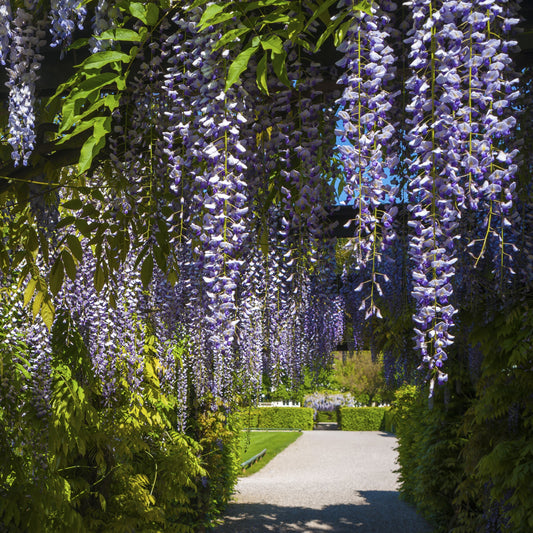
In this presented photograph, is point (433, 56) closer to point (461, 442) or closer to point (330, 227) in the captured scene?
point (330, 227)

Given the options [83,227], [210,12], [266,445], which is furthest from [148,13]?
[266,445]

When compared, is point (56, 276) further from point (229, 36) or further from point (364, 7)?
point (364, 7)

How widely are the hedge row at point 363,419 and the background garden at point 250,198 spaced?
21.5 m

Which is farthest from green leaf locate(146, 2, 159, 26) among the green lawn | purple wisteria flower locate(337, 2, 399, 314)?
the green lawn

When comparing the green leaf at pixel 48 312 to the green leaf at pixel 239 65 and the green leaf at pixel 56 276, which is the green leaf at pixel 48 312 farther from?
the green leaf at pixel 239 65

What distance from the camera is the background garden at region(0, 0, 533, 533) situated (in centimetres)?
150

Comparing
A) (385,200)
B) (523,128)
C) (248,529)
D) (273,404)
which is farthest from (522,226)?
(273,404)

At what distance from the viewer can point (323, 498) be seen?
10742 millimetres

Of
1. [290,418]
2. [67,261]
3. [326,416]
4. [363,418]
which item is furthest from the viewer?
[326,416]

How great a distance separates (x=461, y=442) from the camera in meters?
6.59

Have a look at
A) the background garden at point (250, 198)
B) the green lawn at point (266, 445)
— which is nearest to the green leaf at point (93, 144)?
the background garden at point (250, 198)

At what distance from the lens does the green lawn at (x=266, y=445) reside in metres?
14.6

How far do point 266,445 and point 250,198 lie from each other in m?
17.6

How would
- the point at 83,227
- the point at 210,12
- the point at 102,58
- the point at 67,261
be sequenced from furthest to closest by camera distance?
the point at 67,261 < the point at 83,227 < the point at 102,58 < the point at 210,12
